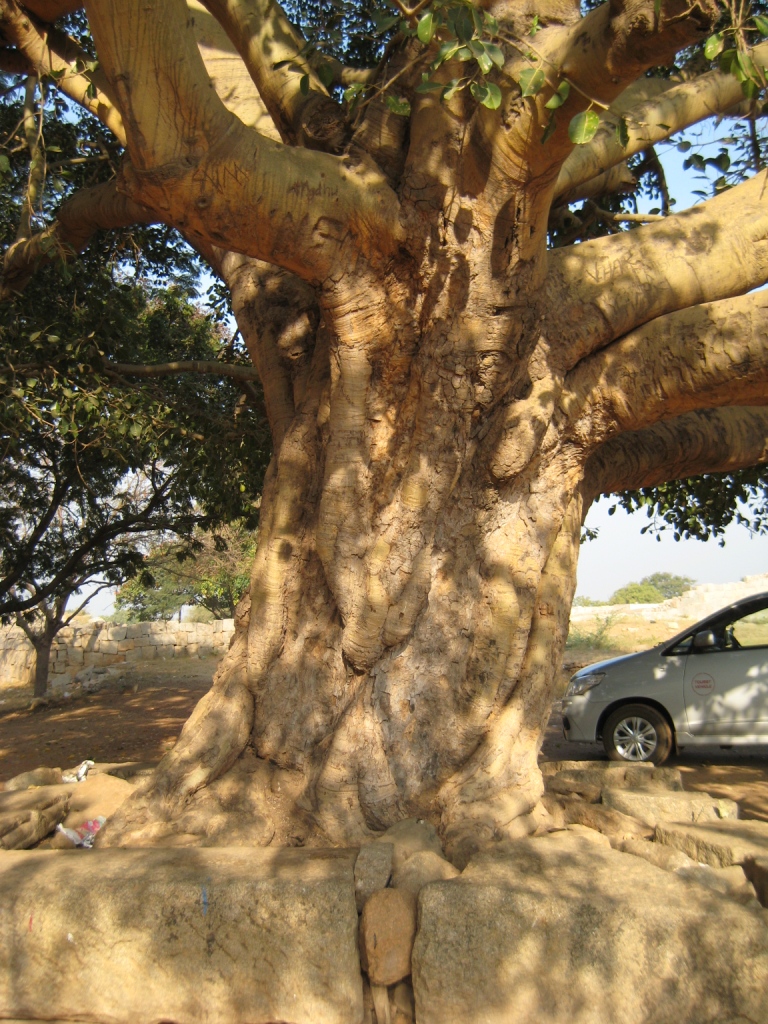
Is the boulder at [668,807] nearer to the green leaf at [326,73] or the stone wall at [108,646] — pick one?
the green leaf at [326,73]

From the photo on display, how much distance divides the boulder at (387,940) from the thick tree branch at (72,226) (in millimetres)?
4730

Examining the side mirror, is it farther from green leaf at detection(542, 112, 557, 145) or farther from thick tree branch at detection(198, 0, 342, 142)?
thick tree branch at detection(198, 0, 342, 142)

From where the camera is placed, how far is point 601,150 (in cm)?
468

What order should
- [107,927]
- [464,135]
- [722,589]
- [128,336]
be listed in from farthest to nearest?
[722,589]
[128,336]
[464,135]
[107,927]

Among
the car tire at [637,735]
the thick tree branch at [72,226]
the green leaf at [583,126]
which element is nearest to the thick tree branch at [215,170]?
the green leaf at [583,126]

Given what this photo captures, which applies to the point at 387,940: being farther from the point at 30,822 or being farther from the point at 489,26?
the point at 489,26

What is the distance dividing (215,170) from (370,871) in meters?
2.86

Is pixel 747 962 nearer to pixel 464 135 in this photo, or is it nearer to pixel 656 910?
pixel 656 910

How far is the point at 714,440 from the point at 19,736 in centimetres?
953

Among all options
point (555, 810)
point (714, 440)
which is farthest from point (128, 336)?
point (555, 810)

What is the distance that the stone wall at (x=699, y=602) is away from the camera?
21141 millimetres

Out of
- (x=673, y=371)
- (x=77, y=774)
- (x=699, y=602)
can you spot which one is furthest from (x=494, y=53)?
(x=699, y=602)

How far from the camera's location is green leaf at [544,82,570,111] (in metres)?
3.03

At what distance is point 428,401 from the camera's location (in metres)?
4.11
